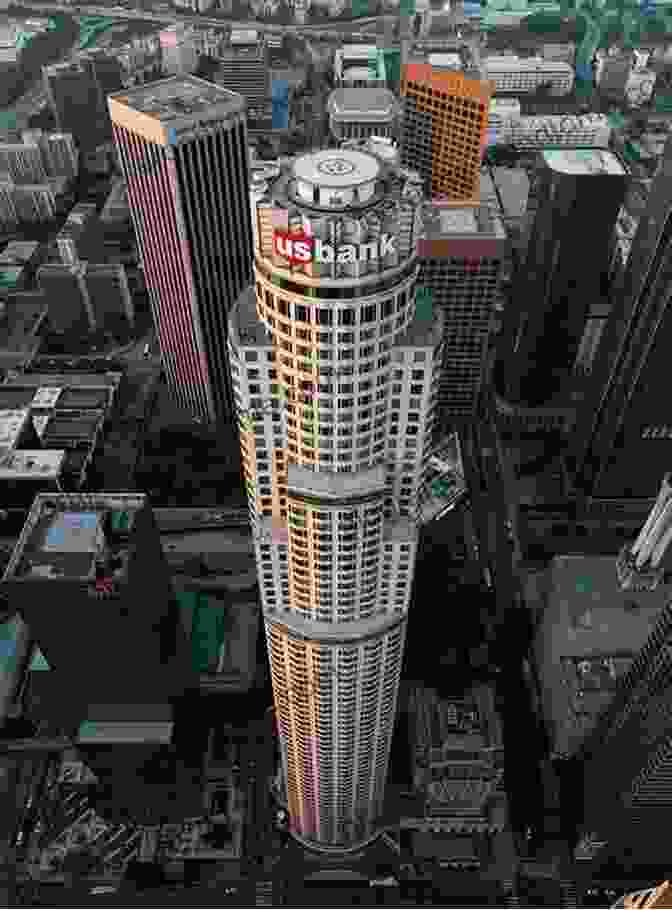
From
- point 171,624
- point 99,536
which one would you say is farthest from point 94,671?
point 99,536

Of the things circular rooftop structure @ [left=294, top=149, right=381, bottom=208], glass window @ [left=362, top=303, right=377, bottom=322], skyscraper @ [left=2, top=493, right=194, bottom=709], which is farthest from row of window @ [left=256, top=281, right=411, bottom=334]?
skyscraper @ [left=2, top=493, right=194, bottom=709]

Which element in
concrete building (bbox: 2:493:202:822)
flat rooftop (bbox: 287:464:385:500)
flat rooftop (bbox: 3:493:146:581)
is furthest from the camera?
Result: concrete building (bbox: 2:493:202:822)

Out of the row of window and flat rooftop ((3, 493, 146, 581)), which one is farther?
flat rooftop ((3, 493, 146, 581))

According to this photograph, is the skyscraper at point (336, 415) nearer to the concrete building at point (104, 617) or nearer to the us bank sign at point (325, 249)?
the us bank sign at point (325, 249)

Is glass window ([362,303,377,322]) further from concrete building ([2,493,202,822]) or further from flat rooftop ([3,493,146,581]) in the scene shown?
flat rooftop ([3,493,146,581])

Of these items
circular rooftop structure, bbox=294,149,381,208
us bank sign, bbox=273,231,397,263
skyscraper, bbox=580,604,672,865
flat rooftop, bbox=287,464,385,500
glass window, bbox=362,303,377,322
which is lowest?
skyscraper, bbox=580,604,672,865

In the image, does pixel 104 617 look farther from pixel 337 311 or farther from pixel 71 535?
pixel 337 311

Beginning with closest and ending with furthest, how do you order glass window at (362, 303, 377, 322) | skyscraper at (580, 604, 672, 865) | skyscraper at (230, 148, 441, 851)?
skyscraper at (230, 148, 441, 851) < glass window at (362, 303, 377, 322) < skyscraper at (580, 604, 672, 865)

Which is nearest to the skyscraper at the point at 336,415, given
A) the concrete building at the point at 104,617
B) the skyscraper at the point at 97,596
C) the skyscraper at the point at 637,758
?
the skyscraper at the point at 97,596
